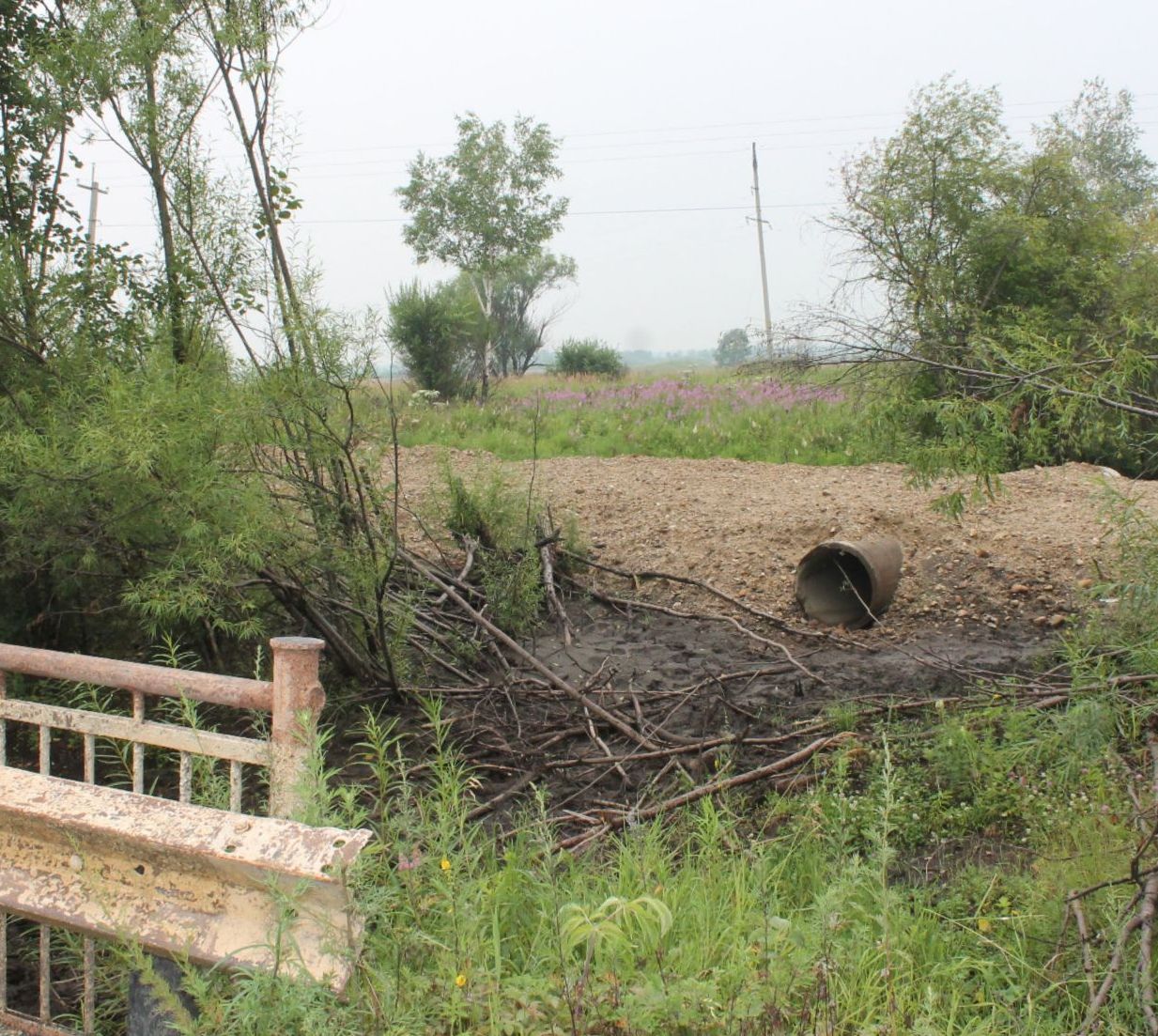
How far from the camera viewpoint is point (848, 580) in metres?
6.54

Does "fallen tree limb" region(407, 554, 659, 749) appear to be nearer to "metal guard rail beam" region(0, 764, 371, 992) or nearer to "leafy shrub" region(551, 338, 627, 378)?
"metal guard rail beam" region(0, 764, 371, 992)

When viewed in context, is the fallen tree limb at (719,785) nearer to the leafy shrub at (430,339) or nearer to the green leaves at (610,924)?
the green leaves at (610,924)

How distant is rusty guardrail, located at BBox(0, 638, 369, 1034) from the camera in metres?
2.12

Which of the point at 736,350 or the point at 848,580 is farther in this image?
the point at 736,350

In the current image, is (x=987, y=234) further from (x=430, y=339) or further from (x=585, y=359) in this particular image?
(x=585, y=359)

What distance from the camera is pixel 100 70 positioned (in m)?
5.13

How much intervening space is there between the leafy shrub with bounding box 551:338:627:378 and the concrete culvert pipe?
21713 millimetres

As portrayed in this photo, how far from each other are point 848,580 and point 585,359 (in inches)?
926

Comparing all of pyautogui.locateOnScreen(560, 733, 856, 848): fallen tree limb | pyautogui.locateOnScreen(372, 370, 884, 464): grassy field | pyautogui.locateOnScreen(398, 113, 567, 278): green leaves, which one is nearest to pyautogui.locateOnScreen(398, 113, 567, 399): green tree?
pyautogui.locateOnScreen(398, 113, 567, 278): green leaves

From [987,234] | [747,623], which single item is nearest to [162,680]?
[747,623]

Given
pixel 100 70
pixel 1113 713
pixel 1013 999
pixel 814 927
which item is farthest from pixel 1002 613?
pixel 100 70

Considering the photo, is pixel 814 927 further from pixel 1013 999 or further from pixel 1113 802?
pixel 1113 802

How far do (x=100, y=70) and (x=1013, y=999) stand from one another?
525cm

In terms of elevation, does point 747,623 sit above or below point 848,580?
below
